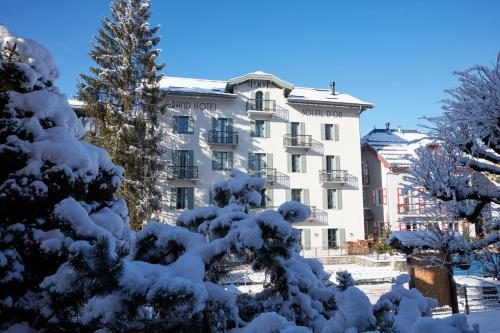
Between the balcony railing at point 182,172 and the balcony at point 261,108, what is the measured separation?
6556mm

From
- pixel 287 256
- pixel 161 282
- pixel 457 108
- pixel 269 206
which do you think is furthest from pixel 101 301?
pixel 269 206

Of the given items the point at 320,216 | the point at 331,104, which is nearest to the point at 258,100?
the point at 331,104

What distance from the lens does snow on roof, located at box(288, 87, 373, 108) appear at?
31141 millimetres

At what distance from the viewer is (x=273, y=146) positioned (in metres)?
30.8

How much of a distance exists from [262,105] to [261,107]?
20cm

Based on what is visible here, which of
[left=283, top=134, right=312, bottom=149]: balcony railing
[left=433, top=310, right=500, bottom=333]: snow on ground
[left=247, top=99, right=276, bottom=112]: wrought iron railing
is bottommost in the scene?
[left=433, top=310, right=500, bottom=333]: snow on ground

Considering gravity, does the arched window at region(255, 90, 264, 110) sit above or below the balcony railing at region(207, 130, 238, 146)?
above

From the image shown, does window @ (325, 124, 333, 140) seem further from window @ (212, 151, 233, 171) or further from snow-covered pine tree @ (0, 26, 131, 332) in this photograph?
snow-covered pine tree @ (0, 26, 131, 332)

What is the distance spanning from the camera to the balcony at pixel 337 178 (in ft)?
102

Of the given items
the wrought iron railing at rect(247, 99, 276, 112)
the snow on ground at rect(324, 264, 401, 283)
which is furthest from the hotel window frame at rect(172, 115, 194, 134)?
the snow on ground at rect(324, 264, 401, 283)

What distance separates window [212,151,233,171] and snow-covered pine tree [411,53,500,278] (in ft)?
77.7

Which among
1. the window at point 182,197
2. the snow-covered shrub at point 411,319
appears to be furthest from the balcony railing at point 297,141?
the snow-covered shrub at point 411,319

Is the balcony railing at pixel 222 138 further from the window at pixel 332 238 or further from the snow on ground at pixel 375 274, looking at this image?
the snow on ground at pixel 375 274

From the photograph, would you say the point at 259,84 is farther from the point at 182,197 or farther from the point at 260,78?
the point at 182,197
